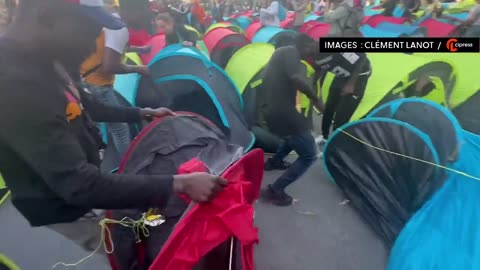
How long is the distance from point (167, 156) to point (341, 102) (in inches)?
83.2

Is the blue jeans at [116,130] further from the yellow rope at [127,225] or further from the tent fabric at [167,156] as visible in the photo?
the yellow rope at [127,225]

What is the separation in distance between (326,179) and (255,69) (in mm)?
1193

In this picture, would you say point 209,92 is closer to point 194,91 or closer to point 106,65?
point 194,91

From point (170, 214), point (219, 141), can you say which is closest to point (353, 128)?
point (219, 141)

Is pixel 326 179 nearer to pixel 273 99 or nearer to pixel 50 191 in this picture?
pixel 273 99

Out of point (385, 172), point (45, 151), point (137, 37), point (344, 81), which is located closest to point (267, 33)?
point (137, 37)

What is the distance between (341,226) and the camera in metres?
2.27

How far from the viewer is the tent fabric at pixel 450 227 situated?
162 centimetres

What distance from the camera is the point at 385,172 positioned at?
7.02 feet

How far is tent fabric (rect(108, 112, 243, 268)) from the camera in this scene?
115cm

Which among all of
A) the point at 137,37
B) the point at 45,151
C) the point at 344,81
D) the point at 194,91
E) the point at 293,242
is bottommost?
the point at 293,242

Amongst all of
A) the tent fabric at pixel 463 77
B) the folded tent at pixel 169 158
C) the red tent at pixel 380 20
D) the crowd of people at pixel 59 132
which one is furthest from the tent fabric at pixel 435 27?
the crowd of people at pixel 59 132
